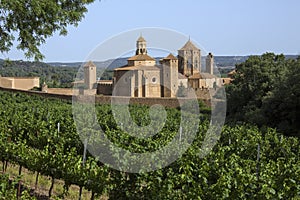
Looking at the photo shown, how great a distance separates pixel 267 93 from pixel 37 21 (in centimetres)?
2389

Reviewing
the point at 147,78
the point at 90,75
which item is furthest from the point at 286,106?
the point at 90,75

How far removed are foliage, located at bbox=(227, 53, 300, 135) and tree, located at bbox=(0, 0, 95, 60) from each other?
18.2 meters

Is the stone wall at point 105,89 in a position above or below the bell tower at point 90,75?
below

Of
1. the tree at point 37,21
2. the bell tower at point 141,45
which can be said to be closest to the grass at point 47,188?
the tree at point 37,21

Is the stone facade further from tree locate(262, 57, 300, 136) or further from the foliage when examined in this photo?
tree locate(262, 57, 300, 136)

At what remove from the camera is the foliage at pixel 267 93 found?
2539 cm

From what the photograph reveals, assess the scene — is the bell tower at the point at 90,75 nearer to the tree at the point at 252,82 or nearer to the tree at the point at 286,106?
the tree at the point at 252,82

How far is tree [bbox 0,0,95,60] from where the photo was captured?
8.38m

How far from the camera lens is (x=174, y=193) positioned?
24.3ft

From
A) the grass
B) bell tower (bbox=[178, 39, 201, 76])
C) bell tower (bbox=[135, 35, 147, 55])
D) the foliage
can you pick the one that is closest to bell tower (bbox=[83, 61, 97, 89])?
bell tower (bbox=[178, 39, 201, 76])

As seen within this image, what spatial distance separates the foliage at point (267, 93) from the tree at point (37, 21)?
59.8 feet

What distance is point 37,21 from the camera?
8.77m

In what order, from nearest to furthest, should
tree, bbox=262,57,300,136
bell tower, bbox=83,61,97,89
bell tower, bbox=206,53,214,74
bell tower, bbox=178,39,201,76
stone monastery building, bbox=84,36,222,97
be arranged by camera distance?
tree, bbox=262,57,300,136 < stone monastery building, bbox=84,36,222,97 < bell tower, bbox=178,39,201,76 < bell tower, bbox=83,61,97,89 < bell tower, bbox=206,53,214,74

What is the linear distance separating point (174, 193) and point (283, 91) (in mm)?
20589
